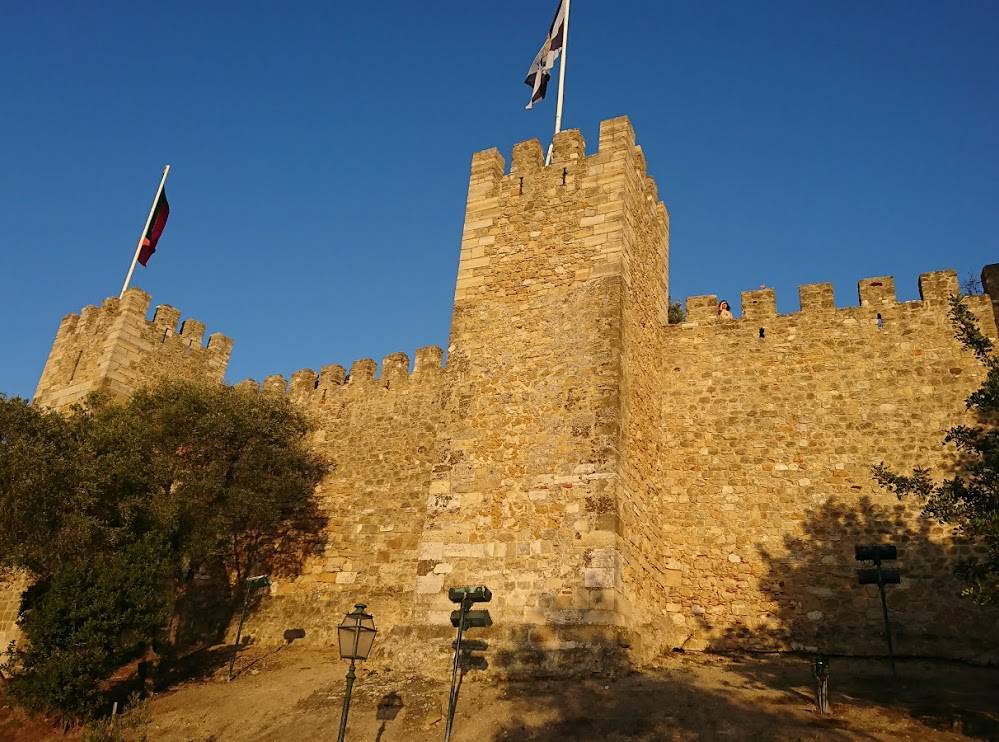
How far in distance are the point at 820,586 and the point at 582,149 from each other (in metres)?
8.61

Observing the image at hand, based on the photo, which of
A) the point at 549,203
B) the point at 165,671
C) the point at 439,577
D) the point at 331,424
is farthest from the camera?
the point at 331,424

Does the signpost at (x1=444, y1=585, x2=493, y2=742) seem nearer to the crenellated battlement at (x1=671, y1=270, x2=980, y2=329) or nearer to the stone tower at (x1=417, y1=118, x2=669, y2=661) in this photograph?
the stone tower at (x1=417, y1=118, x2=669, y2=661)

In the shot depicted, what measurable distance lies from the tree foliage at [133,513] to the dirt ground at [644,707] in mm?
1436

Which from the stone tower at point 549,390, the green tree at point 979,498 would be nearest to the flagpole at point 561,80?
the stone tower at point 549,390

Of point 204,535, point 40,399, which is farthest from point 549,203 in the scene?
point 40,399

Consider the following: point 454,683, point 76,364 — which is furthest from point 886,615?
point 76,364

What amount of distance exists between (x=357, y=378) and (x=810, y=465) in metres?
10.4

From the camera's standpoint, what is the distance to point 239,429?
1770 centimetres

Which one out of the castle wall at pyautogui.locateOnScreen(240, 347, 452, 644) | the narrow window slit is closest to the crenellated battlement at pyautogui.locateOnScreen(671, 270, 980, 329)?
the castle wall at pyautogui.locateOnScreen(240, 347, 452, 644)

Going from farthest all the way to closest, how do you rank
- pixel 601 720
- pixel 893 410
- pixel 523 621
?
pixel 893 410
pixel 523 621
pixel 601 720

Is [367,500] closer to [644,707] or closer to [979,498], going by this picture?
[644,707]

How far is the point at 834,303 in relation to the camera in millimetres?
15492

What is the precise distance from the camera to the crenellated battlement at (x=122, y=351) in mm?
20703

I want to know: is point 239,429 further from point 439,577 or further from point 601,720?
point 601,720
